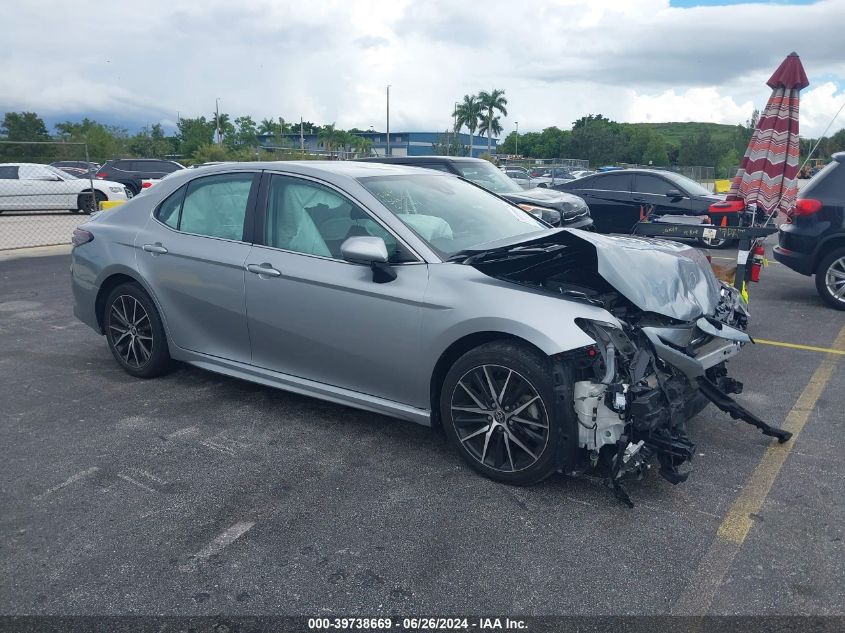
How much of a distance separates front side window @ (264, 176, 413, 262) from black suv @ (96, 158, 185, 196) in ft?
66.7

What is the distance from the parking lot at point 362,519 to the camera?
275 cm

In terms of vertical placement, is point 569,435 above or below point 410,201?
below

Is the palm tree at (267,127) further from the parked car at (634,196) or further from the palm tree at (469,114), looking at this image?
the parked car at (634,196)

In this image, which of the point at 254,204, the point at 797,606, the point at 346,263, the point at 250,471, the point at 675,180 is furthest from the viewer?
the point at 675,180

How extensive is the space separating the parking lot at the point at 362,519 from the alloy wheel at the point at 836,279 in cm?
342

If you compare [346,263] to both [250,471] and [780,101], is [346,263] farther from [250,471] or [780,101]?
[780,101]

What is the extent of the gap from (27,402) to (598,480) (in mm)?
3863

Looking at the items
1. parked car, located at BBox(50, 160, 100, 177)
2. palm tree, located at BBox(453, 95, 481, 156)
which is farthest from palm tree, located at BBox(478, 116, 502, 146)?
parked car, located at BBox(50, 160, 100, 177)

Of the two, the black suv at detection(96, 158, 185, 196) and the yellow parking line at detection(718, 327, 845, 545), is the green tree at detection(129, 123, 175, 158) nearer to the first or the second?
the black suv at detection(96, 158, 185, 196)

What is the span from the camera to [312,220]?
4324 millimetres

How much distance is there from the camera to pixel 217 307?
4.61 m

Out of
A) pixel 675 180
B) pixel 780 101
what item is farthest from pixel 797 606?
pixel 675 180

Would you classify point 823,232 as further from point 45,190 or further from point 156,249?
point 45,190

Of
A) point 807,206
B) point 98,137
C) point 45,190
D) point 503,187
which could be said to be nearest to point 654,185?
point 503,187
